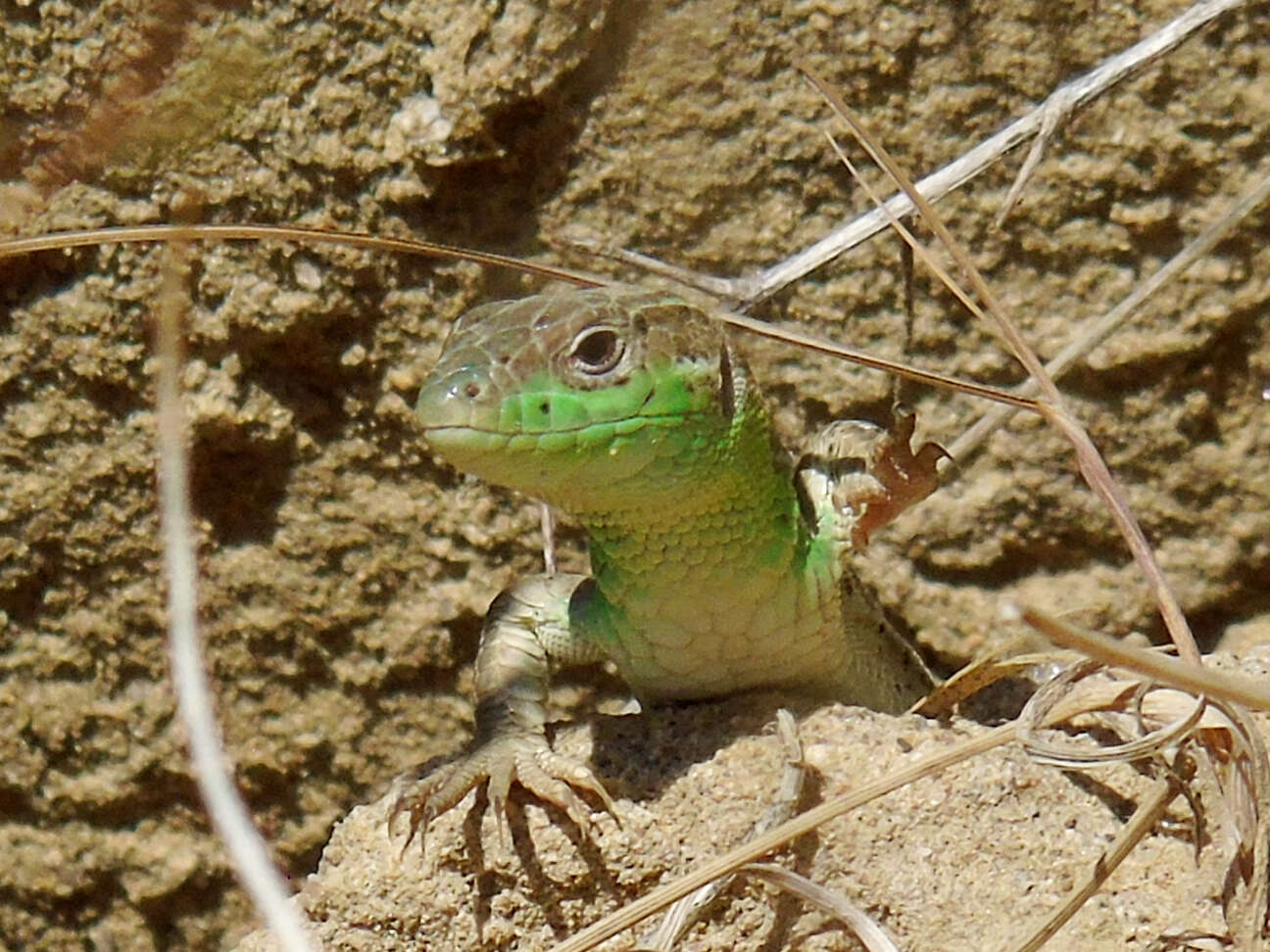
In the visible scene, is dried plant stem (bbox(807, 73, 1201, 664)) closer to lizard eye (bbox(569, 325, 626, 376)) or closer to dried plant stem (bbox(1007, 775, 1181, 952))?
dried plant stem (bbox(1007, 775, 1181, 952))

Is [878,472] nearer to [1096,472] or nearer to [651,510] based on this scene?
[651,510]

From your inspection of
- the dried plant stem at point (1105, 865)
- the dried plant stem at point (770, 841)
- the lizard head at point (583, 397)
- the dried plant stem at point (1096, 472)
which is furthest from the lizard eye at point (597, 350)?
the dried plant stem at point (1105, 865)

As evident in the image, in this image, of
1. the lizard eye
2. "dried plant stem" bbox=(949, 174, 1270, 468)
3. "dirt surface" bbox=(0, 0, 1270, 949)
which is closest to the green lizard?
the lizard eye

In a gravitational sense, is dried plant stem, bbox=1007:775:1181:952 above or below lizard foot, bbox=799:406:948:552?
below

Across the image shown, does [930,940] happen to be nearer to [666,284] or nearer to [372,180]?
[666,284]

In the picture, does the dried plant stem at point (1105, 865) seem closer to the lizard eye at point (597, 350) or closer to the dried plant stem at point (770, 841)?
the dried plant stem at point (770, 841)

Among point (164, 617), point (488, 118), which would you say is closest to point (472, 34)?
point (488, 118)

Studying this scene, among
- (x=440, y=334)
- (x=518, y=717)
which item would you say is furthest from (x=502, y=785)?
(x=440, y=334)
